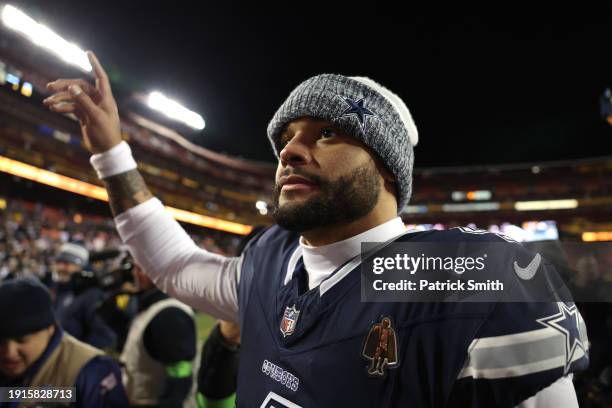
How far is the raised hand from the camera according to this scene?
1391 millimetres

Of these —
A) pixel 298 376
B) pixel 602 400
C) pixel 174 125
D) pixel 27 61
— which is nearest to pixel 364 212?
pixel 298 376

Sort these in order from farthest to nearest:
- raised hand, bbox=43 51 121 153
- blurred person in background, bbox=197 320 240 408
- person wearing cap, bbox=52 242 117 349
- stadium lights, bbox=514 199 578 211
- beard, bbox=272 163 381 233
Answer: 1. stadium lights, bbox=514 199 578 211
2. person wearing cap, bbox=52 242 117 349
3. blurred person in background, bbox=197 320 240 408
4. raised hand, bbox=43 51 121 153
5. beard, bbox=272 163 381 233

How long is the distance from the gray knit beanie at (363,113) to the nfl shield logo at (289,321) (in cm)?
51

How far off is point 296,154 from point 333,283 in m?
0.38

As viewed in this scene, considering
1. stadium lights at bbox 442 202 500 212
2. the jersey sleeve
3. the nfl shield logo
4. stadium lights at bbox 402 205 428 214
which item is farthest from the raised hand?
stadium lights at bbox 442 202 500 212

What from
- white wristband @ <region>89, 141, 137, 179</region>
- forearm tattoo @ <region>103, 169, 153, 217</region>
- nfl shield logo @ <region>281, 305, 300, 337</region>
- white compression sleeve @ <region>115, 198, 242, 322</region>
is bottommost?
nfl shield logo @ <region>281, 305, 300, 337</region>

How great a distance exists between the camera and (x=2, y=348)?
5.89 ft

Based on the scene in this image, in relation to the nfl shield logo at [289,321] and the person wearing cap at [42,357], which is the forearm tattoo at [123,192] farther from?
the person wearing cap at [42,357]

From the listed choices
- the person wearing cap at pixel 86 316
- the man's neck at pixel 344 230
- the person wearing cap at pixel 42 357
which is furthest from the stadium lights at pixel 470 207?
the man's neck at pixel 344 230

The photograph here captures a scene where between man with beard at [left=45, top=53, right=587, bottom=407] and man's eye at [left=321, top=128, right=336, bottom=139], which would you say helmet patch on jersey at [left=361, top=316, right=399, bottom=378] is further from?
man's eye at [left=321, top=128, right=336, bottom=139]

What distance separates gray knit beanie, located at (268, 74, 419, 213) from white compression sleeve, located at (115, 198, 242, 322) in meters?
0.60

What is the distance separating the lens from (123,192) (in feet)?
4.81

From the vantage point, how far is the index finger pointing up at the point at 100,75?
1.44 meters

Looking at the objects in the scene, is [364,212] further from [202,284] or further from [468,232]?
[202,284]
